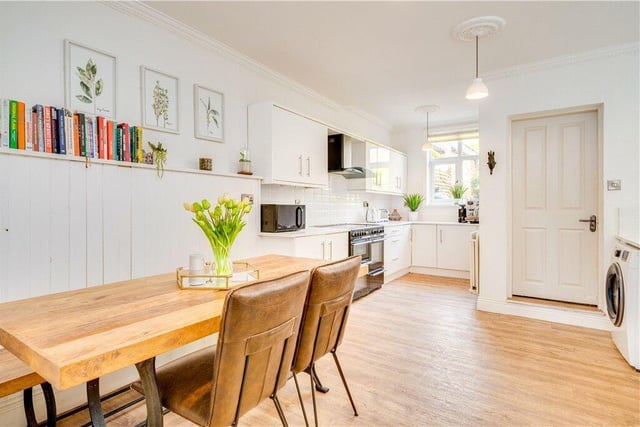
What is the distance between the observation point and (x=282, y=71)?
358 cm

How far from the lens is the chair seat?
1167mm

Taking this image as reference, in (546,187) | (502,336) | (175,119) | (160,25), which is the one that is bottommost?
(502,336)

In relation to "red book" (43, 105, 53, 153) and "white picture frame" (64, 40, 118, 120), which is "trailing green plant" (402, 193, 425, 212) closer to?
"white picture frame" (64, 40, 118, 120)

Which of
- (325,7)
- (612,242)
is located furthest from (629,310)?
(325,7)

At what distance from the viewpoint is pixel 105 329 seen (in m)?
0.98

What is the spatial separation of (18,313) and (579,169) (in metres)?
4.45

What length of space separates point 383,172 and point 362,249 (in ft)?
5.51

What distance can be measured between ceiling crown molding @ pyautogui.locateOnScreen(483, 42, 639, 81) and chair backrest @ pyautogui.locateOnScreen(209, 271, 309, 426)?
3504 mm

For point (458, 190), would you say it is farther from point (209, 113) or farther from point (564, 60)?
point (209, 113)

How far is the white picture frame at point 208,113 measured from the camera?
285 cm

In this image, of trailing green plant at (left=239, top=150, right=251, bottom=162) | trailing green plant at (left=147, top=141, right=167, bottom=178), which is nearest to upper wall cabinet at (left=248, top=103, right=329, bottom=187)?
trailing green plant at (left=239, top=150, right=251, bottom=162)

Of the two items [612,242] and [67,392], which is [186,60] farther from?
[612,242]

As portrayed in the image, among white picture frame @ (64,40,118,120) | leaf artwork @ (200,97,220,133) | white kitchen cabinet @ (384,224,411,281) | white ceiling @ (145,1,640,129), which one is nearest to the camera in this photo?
white picture frame @ (64,40,118,120)

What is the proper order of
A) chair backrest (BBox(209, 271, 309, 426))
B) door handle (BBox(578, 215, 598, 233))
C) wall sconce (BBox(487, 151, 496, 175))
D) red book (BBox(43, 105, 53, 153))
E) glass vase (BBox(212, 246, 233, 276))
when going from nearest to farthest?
chair backrest (BBox(209, 271, 309, 426)), glass vase (BBox(212, 246, 233, 276)), red book (BBox(43, 105, 53, 153)), door handle (BBox(578, 215, 598, 233)), wall sconce (BBox(487, 151, 496, 175))
